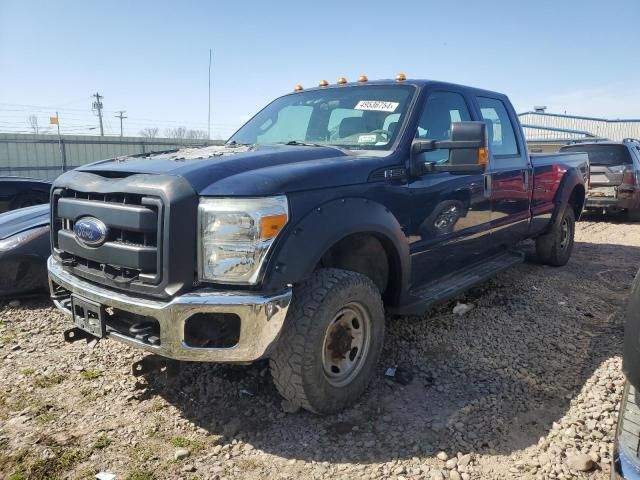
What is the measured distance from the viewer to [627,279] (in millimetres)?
5496

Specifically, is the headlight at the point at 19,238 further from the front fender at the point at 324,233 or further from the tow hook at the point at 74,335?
the front fender at the point at 324,233

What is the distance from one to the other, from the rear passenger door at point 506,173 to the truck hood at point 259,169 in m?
1.70

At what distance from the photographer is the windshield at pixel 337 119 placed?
3.38 meters

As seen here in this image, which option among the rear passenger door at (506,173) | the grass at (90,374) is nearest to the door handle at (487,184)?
the rear passenger door at (506,173)

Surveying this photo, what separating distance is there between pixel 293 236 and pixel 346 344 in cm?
80

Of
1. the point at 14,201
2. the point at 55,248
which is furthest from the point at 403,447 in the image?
the point at 14,201

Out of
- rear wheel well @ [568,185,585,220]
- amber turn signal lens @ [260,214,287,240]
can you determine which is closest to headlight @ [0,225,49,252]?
amber turn signal lens @ [260,214,287,240]

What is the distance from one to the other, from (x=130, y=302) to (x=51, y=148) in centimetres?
1457

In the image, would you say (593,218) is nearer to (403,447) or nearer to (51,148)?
(403,447)

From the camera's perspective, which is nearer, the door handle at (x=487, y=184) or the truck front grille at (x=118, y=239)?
the truck front grille at (x=118, y=239)

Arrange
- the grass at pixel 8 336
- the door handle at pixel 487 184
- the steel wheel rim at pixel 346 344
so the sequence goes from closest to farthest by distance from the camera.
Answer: the steel wheel rim at pixel 346 344 → the grass at pixel 8 336 → the door handle at pixel 487 184

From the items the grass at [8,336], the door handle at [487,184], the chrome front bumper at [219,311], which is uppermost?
the door handle at [487,184]

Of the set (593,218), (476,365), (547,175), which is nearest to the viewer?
(476,365)

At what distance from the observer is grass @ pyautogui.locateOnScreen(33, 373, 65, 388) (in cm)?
310
